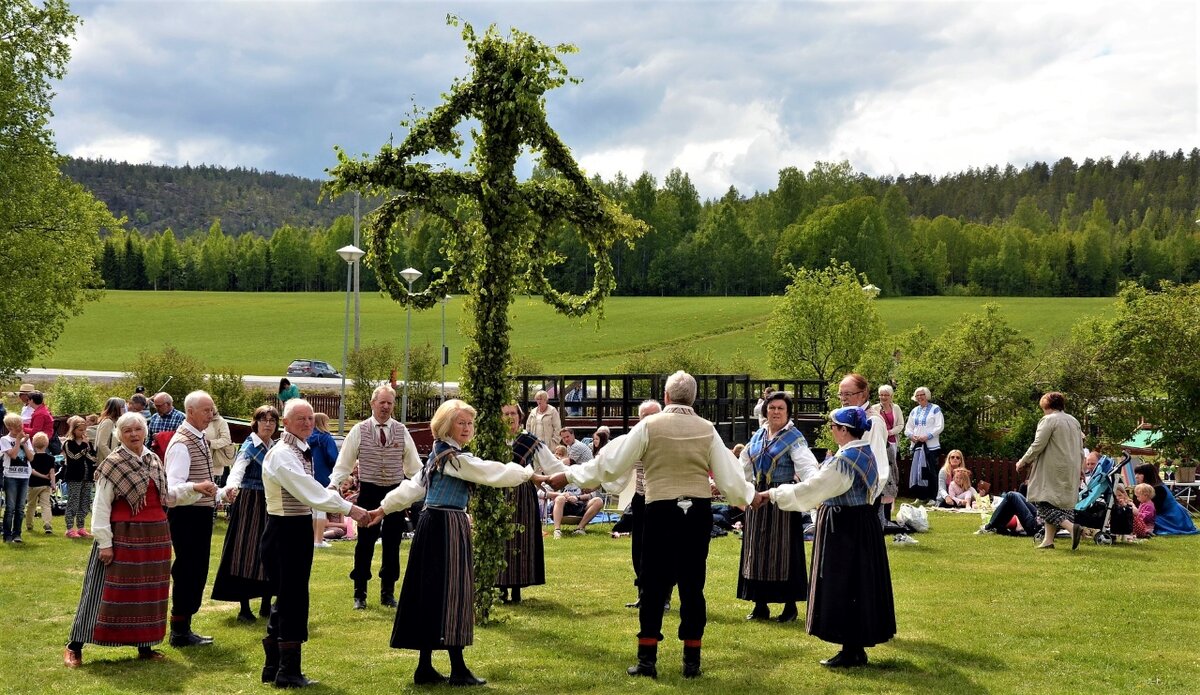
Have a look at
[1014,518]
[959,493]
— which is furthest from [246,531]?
[959,493]

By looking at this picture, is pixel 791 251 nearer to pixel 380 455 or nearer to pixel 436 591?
pixel 380 455

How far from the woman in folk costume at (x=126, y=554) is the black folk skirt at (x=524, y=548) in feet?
10.5

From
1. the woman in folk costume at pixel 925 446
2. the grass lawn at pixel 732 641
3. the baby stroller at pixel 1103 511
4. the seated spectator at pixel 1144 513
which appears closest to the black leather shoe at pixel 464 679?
the grass lawn at pixel 732 641

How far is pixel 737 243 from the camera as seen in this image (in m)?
104

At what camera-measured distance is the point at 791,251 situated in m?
99.1

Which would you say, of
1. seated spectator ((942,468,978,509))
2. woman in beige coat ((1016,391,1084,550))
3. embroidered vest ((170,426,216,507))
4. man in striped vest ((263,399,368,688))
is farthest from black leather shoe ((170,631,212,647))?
seated spectator ((942,468,978,509))

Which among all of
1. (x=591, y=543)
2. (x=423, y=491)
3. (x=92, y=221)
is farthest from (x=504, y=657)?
(x=92, y=221)

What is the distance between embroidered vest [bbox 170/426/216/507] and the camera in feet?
27.9

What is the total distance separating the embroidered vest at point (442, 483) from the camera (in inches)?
288

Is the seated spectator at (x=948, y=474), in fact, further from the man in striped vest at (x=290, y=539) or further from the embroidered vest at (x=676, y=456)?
the man in striped vest at (x=290, y=539)

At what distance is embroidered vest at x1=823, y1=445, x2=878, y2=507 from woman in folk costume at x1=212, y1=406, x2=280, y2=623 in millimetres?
4460

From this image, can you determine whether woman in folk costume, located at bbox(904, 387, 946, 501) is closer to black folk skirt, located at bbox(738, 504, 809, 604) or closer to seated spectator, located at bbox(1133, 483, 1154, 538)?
seated spectator, located at bbox(1133, 483, 1154, 538)

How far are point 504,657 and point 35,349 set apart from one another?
29974 millimetres

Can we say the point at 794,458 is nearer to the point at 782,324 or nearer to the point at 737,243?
the point at 782,324
